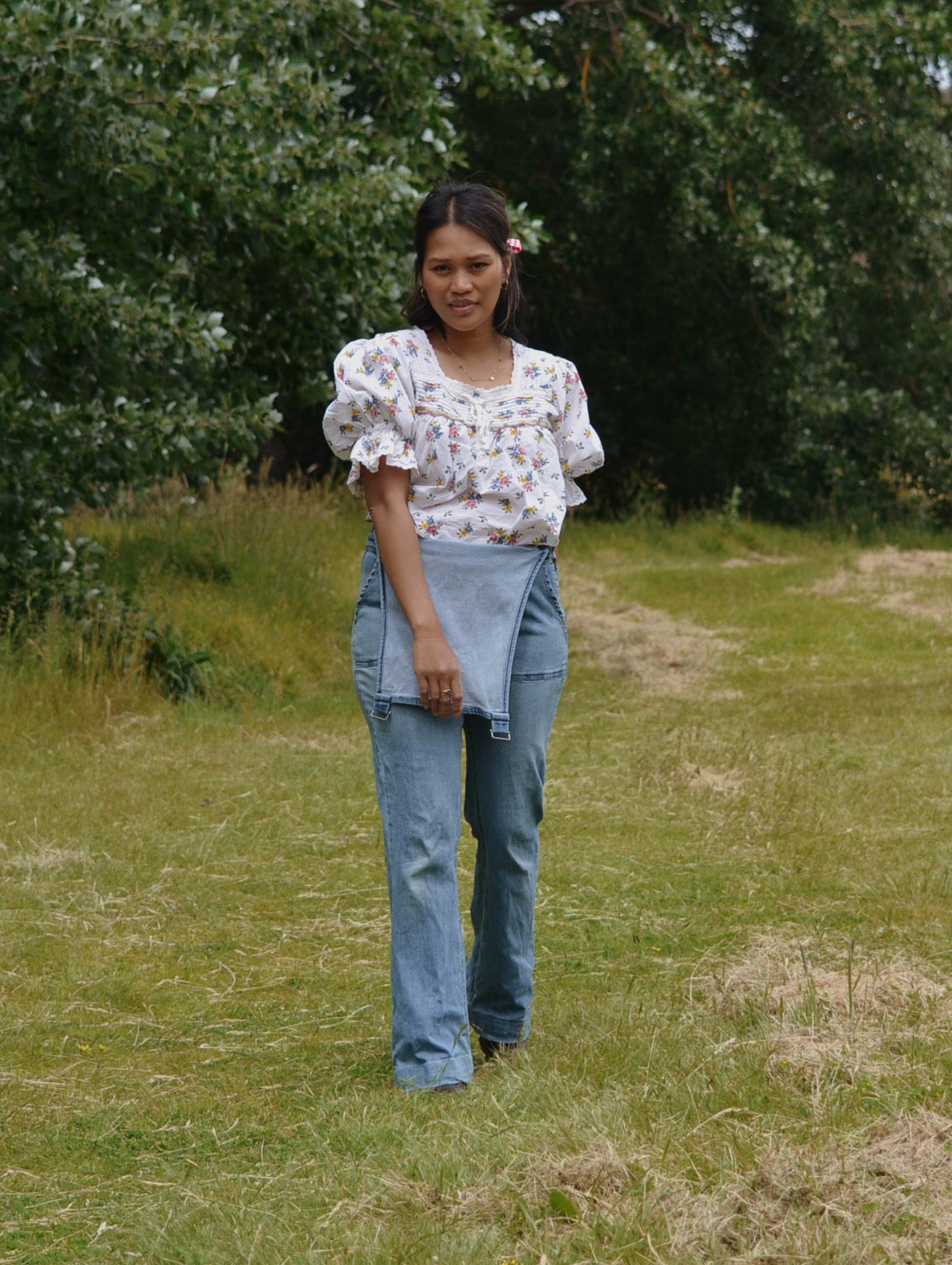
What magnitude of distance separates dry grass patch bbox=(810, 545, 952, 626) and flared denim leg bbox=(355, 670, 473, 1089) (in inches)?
321

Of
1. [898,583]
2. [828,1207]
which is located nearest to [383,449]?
[828,1207]

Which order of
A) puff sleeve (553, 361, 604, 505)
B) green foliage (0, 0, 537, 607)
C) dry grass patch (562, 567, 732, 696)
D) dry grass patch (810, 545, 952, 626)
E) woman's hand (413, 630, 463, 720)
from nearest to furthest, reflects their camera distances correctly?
woman's hand (413, 630, 463, 720) → puff sleeve (553, 361, 604, 505) → green foliage (0, 0, 537, 607) → dry grass patch (562, 567, 732, 696) → dry grass patch (810, 545, 952, 626)

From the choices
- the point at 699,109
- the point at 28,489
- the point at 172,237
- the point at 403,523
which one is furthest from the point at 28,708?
the point at 699,109

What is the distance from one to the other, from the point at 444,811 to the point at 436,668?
1.08 feet

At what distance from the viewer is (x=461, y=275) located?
12.1 feet

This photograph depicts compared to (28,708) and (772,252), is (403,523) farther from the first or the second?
(772,252)

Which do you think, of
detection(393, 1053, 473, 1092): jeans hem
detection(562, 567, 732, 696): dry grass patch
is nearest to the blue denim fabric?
detection(393, 1053, 473, 1092): jeans hem

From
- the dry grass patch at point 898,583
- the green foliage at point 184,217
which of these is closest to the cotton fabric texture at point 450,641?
the green foliage at point 184,217

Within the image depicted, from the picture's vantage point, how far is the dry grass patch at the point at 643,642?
9.59m

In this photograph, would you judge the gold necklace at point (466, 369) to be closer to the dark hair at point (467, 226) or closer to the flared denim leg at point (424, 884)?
the dark hair at point (467, 226)

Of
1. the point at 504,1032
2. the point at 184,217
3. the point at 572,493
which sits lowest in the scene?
the point at 504,1032

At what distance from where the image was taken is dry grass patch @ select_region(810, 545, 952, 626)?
11.7m

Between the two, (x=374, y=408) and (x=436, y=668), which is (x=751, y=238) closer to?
A: (x=374, y=408)

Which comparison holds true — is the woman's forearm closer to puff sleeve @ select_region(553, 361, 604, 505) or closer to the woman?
the woman
